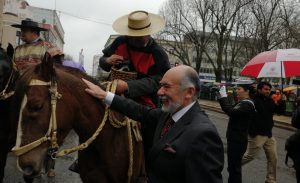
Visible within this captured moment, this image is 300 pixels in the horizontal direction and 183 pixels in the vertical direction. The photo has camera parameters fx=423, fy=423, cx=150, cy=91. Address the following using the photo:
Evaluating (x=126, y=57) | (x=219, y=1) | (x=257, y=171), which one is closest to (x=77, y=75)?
(x=126, y=57)

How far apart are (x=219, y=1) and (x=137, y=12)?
1963 inches

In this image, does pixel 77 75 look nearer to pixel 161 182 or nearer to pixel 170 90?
pixel 170 90

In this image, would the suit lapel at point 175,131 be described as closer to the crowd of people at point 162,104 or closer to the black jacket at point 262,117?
the crowd of people at point 162,104

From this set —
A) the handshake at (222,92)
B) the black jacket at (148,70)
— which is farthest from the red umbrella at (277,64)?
the black jacket at (148,70)

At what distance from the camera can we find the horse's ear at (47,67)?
10.5ft

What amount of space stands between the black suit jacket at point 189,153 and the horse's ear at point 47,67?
3.20 feet

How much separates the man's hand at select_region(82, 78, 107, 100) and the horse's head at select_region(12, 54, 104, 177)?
286mm

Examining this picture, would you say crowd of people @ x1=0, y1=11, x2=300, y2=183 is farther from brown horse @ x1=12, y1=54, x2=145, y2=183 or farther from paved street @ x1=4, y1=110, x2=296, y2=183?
paved street @ x1=4, y1=110, x2=296, y2=183

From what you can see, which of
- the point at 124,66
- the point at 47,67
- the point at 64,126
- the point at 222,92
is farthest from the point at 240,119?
the point at 47,67

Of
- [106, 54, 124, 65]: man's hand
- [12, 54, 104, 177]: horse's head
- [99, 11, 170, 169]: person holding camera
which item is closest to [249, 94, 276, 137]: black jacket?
[99, 11, 170, 169]: person holding camera

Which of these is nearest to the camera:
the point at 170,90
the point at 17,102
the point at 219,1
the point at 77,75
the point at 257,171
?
the point at 170,90

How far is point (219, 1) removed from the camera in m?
52.5

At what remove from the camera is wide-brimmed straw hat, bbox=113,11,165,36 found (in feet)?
13.9

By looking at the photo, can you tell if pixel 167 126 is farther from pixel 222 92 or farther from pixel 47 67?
pixel 222 92
